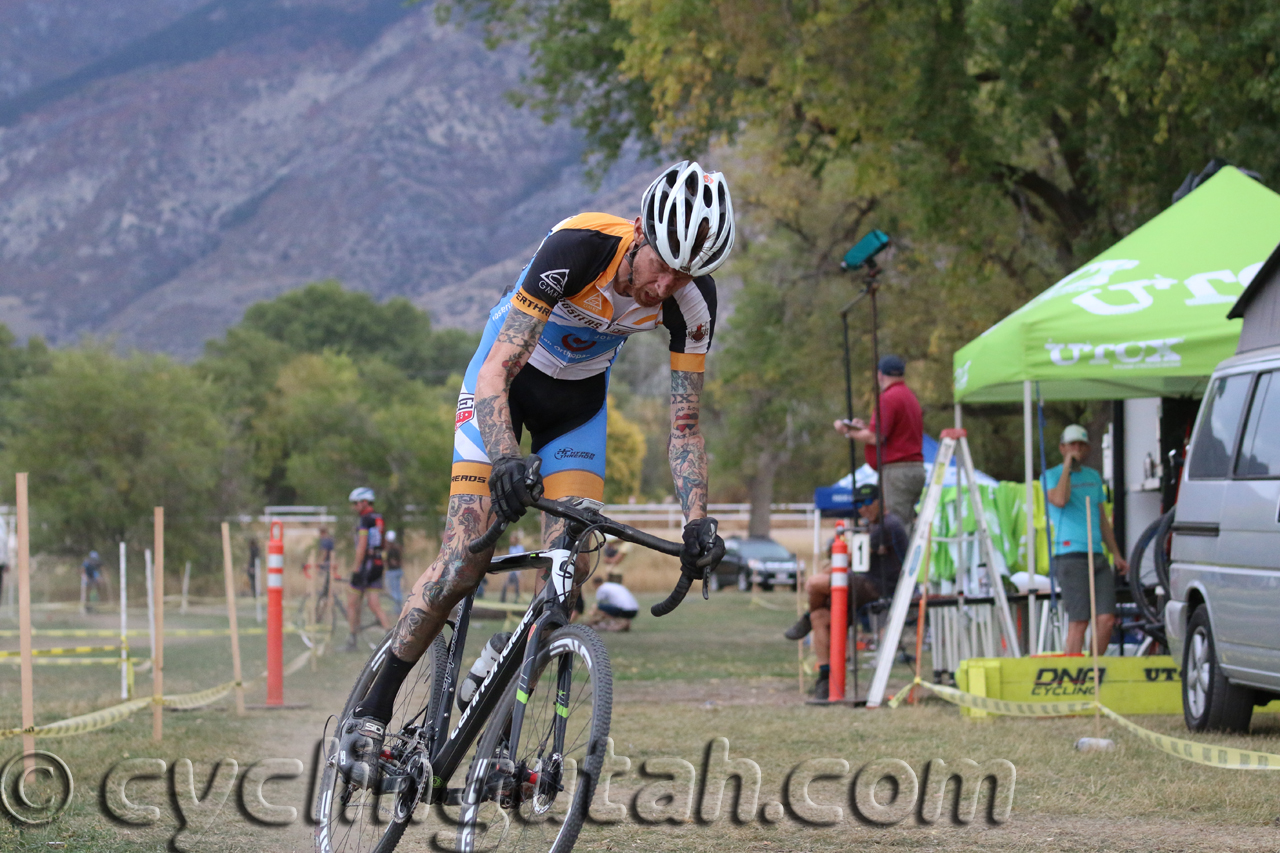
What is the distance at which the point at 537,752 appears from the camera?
13.4 ft

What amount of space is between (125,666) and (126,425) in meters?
32.7

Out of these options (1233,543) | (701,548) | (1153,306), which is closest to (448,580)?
(701,548)

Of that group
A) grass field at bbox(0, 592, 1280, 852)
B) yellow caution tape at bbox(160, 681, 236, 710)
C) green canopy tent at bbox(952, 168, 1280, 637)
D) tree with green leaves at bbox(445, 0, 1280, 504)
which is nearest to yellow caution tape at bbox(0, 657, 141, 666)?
grass field at bbox(0, 592, 1280, 852)

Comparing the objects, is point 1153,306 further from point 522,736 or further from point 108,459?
point 108,459

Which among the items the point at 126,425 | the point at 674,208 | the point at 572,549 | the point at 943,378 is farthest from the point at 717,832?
the point at 126,425

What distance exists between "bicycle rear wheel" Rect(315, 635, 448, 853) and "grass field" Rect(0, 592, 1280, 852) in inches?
18.2

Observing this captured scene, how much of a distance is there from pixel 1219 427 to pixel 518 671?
5582mm

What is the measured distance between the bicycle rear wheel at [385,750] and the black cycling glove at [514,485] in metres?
1.06

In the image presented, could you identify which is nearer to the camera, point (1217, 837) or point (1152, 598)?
point (1217, 837)

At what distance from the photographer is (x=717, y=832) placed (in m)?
5.57

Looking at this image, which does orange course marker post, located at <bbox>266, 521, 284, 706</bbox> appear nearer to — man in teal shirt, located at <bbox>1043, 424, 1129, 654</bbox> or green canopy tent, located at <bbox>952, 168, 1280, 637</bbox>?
green canopy tent, located at <bbox>952, 168, 1280, 637</bbox>

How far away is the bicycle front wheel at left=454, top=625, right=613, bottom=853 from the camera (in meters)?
3.96

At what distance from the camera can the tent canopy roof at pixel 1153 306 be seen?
31.8 feet

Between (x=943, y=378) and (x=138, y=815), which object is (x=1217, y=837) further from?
(x=943, y=378)
